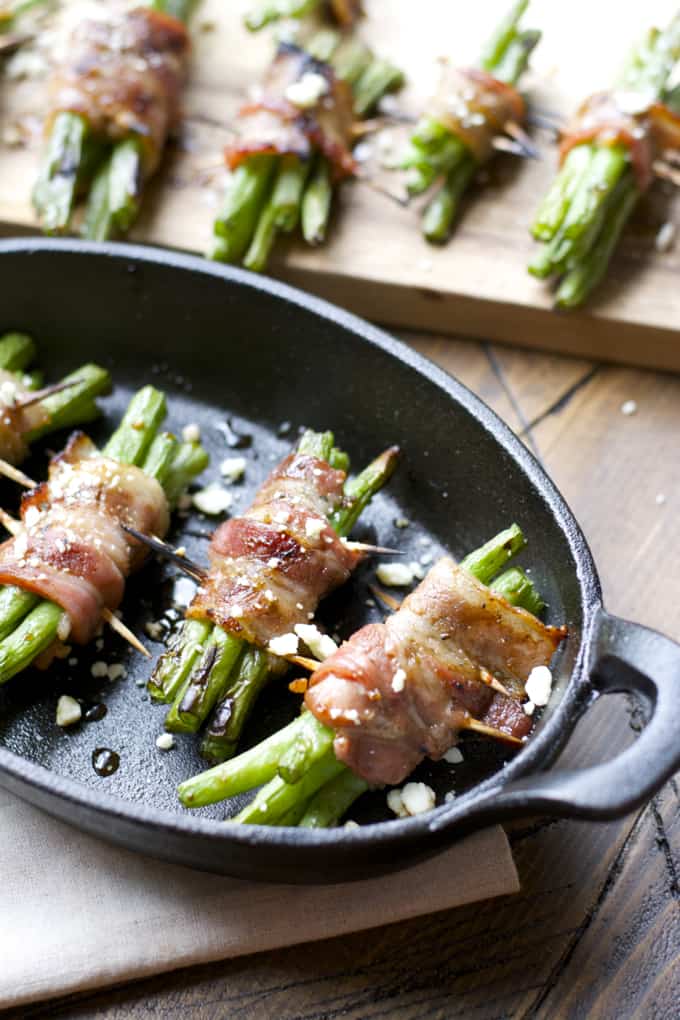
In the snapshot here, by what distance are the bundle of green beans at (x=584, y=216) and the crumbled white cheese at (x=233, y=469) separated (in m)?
1.11

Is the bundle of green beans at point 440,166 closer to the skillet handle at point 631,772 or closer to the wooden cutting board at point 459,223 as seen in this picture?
the wooden cutting board at point 459,223

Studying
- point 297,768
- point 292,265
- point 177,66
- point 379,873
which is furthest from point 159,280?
point 379,873

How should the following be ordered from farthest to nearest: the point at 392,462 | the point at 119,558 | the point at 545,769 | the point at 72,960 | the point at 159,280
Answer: the point at 159,280 < the point at 392,462 < the point at 119,558 < the point at 72,960 < the point at 545,769

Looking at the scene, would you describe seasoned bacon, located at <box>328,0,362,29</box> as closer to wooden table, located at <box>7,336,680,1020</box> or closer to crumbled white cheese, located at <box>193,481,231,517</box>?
crumbled white cheese, located at <box>193,481,231,517</box>

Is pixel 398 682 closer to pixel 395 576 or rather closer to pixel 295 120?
pixel 395 576

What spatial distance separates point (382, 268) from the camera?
11.4 ft

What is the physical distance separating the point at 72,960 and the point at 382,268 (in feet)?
7.20

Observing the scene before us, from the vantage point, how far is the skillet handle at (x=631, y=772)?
1.91 metres

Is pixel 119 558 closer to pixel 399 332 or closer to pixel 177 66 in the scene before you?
pixel 399 332

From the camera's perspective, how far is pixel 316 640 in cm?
248

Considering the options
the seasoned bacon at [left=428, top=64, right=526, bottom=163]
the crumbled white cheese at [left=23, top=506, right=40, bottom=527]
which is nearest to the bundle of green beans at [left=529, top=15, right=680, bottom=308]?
the seasoned bacon at [left=428, top=64, right=526, bottom=163]

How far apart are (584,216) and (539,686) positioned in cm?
160

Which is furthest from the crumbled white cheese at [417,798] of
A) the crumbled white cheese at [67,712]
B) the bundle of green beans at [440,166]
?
the bundle of green beans at [440,166]

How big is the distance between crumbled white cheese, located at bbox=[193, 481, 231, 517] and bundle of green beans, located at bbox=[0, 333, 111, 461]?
412 millimetres
